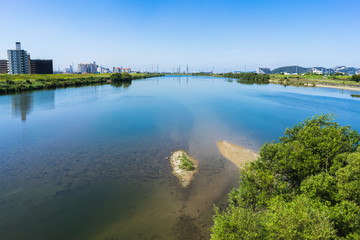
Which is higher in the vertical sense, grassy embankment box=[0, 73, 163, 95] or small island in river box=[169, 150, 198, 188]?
grassy embankment box=[0, 73, 163, 95]

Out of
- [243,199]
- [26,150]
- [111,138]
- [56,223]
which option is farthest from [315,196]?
[26,150]

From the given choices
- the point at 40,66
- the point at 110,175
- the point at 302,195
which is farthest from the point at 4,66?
the point at 302,195

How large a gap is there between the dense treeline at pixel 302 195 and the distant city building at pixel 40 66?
442 feet

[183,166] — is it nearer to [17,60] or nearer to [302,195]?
[302,195]

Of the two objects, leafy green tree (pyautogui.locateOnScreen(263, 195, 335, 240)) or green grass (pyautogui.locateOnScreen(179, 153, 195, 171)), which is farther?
green grass (pyautogui.locateOnScreen(179, 153, 195, 171))

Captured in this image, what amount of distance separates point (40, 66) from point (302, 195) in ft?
461

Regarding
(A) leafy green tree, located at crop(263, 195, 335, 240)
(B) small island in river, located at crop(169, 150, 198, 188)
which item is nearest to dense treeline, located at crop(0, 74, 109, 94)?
(B) small island in river, located at crop(169, 150, 198, 188)

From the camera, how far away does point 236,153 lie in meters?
20.7

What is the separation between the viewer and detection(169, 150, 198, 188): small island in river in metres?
15.8

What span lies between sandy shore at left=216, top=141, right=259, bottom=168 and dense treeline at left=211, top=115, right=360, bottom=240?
5460 millimetres

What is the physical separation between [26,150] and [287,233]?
22.9m

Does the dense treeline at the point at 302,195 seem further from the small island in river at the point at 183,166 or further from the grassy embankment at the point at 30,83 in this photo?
the grassy embankment at the point at 30,83

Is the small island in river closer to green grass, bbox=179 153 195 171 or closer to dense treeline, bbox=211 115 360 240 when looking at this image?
green grass, bbox=179 153 195 171

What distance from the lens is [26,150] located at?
20.0 meters
